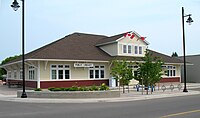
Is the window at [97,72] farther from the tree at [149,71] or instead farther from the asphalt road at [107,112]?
the asphalt road at [107,112]

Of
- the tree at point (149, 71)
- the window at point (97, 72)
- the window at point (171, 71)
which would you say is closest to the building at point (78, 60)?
the window at point (97, 72)

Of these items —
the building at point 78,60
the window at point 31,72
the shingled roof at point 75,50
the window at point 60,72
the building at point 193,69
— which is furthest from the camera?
the building at point 193,69

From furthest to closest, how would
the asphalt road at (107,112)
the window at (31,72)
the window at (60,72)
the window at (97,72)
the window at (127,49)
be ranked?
the window at (127,49)
the window at (97,72)
the window at (31,72)
the window at (60,72)
the asphalt road at (107,112)

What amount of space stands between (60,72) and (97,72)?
5.11 metres

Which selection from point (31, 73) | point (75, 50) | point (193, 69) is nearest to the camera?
point (31, 73)

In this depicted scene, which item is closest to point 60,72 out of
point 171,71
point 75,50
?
point 75,50

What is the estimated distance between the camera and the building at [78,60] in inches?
1148

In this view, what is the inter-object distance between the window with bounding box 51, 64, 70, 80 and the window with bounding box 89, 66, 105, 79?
318cm

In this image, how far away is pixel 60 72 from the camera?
30.4 m

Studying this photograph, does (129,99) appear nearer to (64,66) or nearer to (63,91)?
(63,91)

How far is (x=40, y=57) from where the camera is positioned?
27.8m

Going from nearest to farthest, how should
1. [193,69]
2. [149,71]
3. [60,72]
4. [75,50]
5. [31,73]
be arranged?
[149,71] → [60,72] → [31,73] → [75,50] → [193,69]

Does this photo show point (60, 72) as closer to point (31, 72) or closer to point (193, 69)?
point (31, 72)

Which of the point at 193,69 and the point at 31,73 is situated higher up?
the point at 193,69
